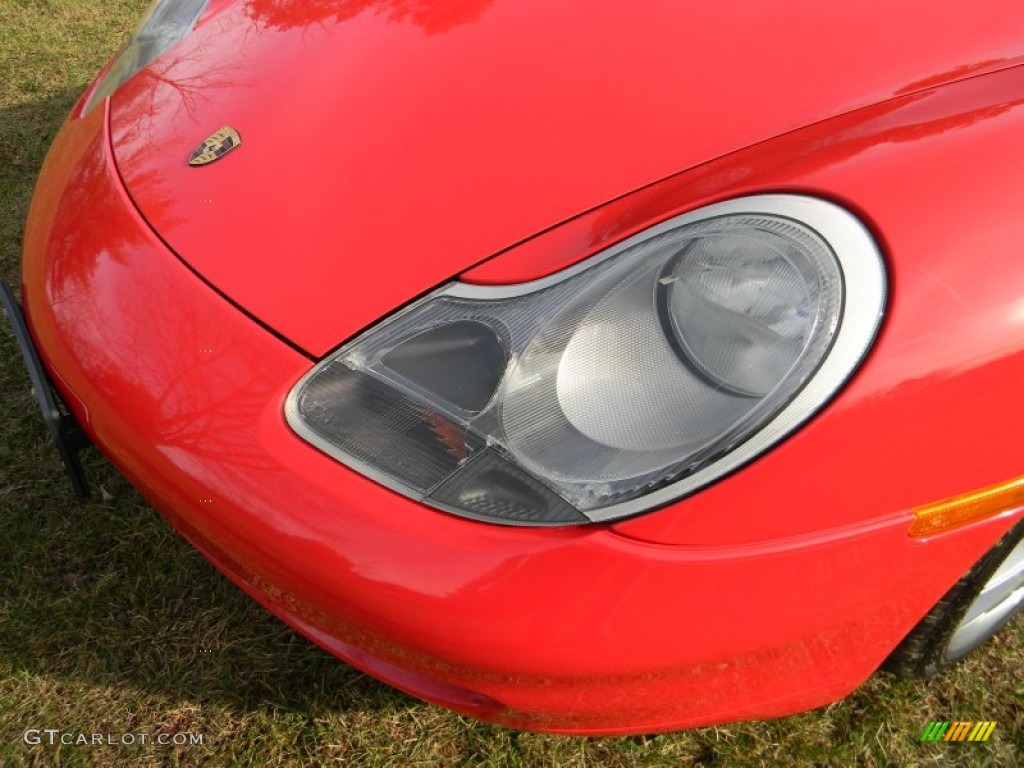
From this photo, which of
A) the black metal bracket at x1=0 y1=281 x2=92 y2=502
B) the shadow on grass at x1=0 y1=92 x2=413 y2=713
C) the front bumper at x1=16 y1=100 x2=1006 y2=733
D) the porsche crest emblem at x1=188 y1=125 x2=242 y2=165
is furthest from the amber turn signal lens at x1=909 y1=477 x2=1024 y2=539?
the black metal bracket at x1=0 y1=281 x2=92 y2=502

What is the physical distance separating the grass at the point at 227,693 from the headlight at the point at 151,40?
88 centimetres

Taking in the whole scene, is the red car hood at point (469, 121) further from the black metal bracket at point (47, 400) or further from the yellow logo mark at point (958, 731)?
the yellow logo mark at point (958, 731)

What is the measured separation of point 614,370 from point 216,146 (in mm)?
790

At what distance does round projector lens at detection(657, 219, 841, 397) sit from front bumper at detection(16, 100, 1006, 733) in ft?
0.67

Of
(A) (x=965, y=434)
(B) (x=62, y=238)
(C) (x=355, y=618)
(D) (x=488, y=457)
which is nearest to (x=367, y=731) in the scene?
(C) (x=355, y=618)

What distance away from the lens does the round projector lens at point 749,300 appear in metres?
1.05

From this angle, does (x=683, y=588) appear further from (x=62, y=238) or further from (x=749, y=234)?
(x=62, y=238)

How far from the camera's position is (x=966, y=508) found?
44.1 inches

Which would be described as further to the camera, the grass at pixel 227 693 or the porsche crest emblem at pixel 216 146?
the grass at pixel 227 693

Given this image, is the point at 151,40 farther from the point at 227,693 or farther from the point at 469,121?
the point at 227,693

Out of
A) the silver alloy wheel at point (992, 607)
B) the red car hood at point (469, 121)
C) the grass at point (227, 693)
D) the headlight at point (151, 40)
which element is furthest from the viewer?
the headlight at point (151, 40)

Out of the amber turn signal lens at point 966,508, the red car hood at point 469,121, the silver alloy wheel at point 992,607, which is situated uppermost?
the red car hood at point 469,121

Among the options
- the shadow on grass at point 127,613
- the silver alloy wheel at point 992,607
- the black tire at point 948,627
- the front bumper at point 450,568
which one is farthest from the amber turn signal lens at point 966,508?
the shadow on grass at point 127,613

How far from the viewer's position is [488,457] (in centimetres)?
112
